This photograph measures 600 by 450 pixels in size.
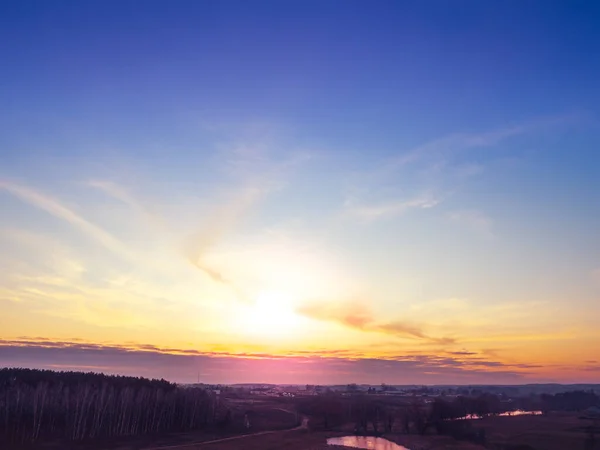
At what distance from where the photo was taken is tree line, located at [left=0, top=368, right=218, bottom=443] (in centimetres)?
8688

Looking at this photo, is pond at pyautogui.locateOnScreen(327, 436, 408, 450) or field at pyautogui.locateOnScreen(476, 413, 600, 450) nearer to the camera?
field at pyautogui.locateOnScreen(476, 413, 600, 450)

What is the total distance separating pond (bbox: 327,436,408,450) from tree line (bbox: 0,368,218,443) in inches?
1120

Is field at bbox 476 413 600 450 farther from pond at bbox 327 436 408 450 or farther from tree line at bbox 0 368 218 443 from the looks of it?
tree line at bbox 0 368 218 443

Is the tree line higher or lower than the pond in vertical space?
higher

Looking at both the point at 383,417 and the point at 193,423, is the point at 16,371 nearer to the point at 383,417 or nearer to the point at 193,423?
the point at 193,423

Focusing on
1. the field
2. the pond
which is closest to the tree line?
the pond

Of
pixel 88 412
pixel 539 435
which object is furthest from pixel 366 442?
pixel 88 412

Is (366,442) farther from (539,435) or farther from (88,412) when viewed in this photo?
(88,412)

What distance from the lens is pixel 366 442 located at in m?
107

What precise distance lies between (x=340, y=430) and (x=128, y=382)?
52063mm

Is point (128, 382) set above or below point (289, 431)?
above

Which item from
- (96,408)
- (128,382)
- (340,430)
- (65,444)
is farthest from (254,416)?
(65,444)

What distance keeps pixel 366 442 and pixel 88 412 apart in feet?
169

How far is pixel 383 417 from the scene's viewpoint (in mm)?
141625
